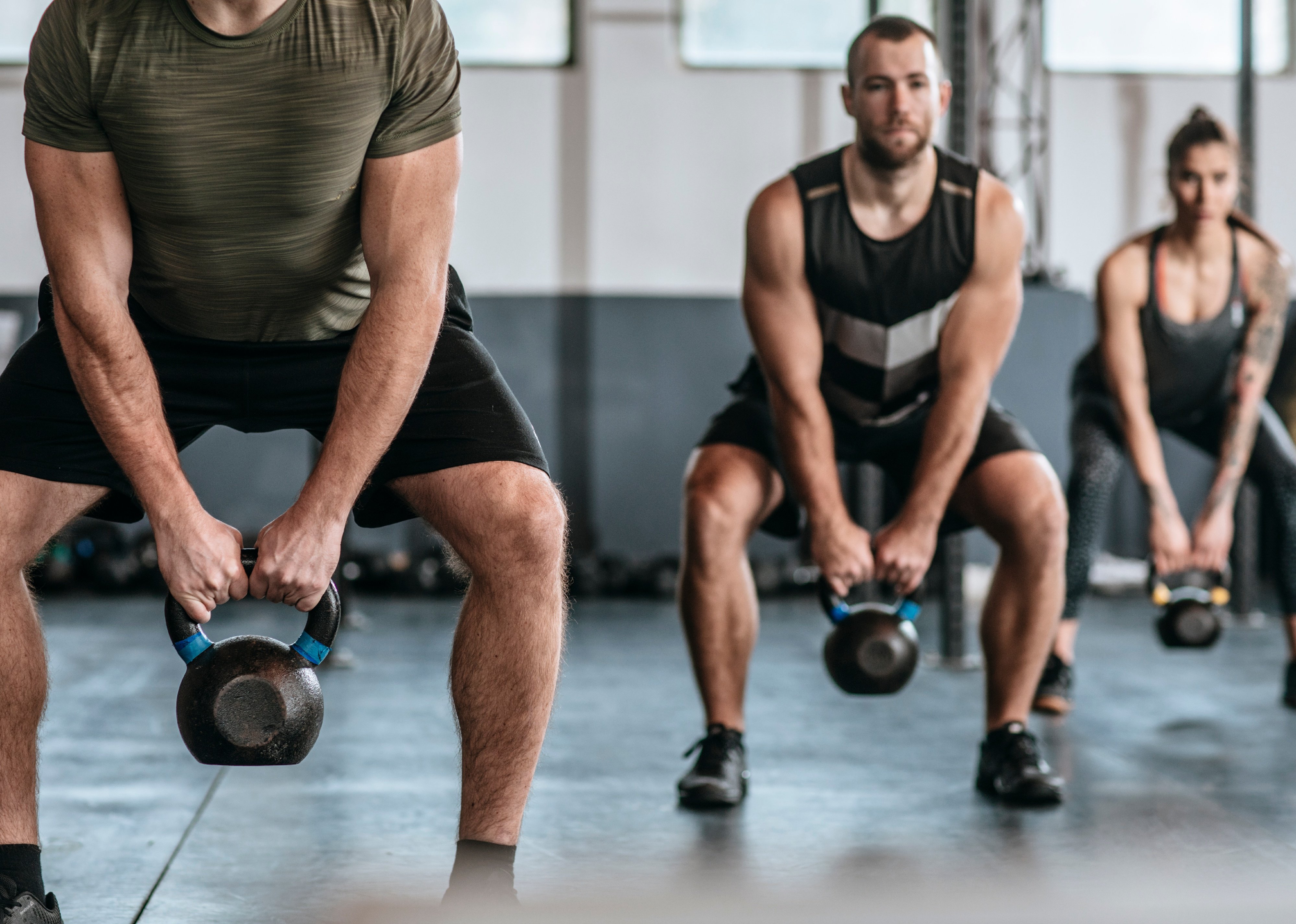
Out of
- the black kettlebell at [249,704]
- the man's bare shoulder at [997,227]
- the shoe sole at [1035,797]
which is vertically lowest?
the shoe sole at [1035,797]

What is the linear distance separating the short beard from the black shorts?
0.42m

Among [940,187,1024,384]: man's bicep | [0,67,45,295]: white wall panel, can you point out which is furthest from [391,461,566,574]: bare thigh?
[0,67,45,295]: white wall panel

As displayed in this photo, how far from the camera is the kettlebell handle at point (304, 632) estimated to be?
1354mm

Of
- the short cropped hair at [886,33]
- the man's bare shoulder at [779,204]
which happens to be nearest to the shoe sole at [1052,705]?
the man's bare shoulder at [779,204]

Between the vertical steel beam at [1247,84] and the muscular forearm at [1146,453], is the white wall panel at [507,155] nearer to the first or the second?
the vertical steel beam at [1247,84]

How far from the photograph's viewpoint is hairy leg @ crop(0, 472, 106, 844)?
1.35 metres

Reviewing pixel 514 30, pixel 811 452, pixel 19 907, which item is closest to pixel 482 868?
pixel 19 907

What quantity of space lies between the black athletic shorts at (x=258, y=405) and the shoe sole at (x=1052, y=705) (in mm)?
1681

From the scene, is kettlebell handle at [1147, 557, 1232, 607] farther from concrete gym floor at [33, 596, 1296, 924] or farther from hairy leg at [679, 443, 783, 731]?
hairy leg at [679, 443, 783, 731]

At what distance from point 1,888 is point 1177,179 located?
8.46 ft

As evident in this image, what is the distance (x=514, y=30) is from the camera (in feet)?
18.2

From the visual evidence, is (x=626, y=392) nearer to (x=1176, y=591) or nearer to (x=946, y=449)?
(x=1176, y=591)

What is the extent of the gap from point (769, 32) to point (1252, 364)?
→ 10.9 feet

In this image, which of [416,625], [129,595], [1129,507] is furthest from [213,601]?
[1129,507]
